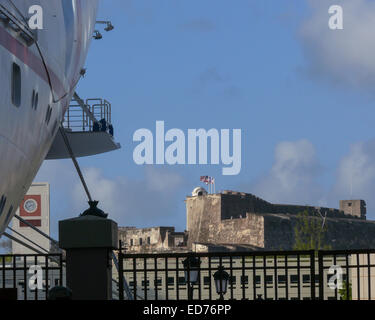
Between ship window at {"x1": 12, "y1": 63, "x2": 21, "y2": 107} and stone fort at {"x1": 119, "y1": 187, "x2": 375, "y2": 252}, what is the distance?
427 ft

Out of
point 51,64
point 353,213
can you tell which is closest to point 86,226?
point 51,64

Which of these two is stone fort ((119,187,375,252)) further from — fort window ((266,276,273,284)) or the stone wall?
fort window ((266,276,273,284))

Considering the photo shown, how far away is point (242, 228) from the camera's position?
488 ft

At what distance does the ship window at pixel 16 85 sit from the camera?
14398mm

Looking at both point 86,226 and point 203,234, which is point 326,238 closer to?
point 203,234

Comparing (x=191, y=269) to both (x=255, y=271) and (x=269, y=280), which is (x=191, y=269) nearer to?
(x=255, y=271)

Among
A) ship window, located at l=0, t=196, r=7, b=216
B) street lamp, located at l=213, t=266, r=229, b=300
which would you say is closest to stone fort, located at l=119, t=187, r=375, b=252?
street lamp, located at l=213, t=266, r=229, b=300

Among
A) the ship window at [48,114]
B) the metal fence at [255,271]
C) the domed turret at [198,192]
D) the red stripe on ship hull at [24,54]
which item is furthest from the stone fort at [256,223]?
the red stripe on ship hull at [24,54]

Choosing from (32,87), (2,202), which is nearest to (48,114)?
(32,87)

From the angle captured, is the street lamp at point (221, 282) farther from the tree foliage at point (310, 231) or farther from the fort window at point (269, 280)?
the tree foliage at point (310, 231)

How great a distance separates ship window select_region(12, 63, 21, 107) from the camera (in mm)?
14398
